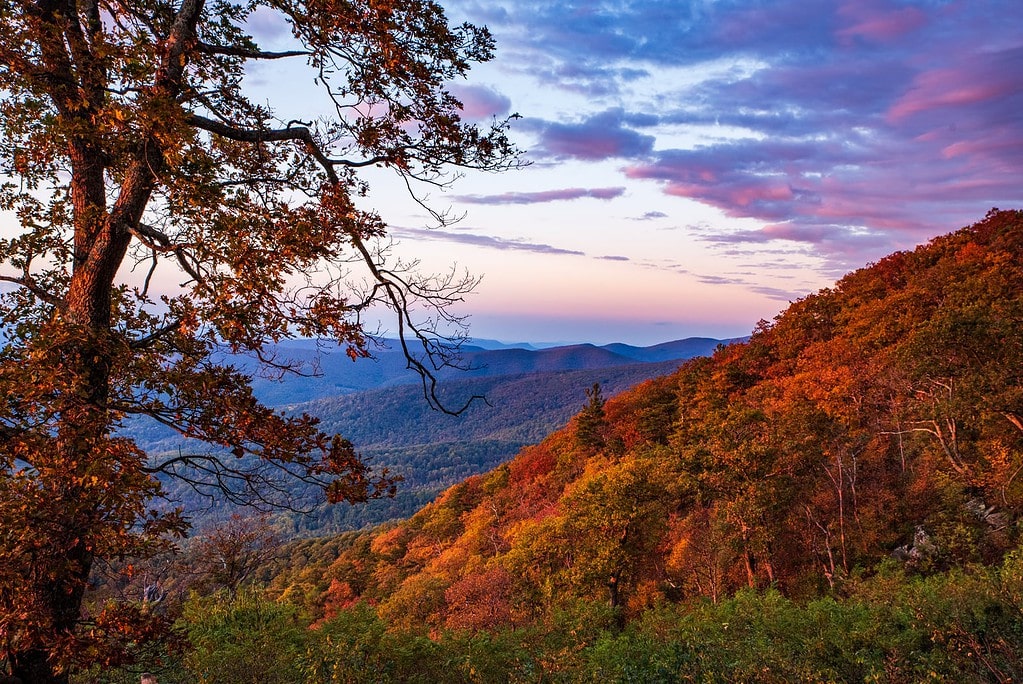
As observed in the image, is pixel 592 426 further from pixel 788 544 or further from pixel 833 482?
pixel 833 482

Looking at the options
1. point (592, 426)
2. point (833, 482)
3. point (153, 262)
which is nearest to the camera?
point (153, 262)

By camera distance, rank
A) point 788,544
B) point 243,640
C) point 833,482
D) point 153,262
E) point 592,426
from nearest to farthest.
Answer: point 153,262 → point 243,640 → point 833,482 → point 788,544 → point 592,426

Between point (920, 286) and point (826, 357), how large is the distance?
5995 mm

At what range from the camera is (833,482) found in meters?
24.6

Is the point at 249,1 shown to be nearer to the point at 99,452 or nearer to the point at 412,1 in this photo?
the point at 412,1

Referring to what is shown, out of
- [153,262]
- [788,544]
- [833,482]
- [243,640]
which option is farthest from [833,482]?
[153,262]

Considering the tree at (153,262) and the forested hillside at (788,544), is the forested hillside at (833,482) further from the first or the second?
the tree at (153,262)

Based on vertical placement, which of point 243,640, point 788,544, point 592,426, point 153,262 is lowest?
point 788,544

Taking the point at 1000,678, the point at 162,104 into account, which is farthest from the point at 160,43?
the point at 1000,678

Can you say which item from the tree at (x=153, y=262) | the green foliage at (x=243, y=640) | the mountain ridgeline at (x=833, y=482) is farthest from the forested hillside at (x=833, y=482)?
the tree at (x=153, y=262)

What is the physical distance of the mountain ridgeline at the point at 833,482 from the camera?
56.2 feet

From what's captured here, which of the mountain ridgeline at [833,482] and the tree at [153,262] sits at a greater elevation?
the tree at [153,262]

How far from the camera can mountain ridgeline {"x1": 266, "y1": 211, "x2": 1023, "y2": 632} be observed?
17.1m

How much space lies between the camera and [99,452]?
160 inches
